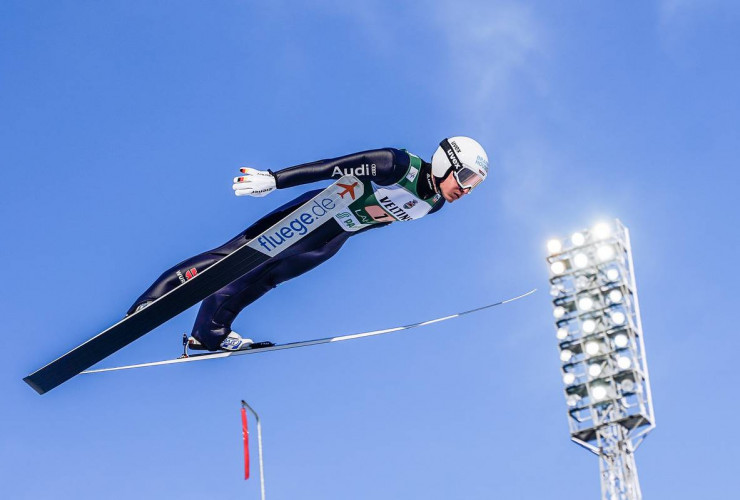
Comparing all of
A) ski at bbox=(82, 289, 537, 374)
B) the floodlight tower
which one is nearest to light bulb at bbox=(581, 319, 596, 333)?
the floodlight tower

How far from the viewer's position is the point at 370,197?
472 inches

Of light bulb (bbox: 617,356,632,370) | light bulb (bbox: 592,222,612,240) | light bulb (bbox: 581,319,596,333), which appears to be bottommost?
light bulb (bbox: 617,356,632,370)

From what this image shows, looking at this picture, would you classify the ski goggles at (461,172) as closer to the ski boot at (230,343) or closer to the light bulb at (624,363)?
the ski boot at (230,343)

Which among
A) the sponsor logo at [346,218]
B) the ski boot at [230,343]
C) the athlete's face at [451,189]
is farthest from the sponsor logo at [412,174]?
the ski boot at [230,343]

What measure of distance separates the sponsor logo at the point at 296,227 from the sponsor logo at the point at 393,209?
59 cm

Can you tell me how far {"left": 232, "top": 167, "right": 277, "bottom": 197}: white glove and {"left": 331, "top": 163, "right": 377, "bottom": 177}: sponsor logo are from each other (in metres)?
0.66

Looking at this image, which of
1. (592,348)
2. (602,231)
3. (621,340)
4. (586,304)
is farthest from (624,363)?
(602,231)

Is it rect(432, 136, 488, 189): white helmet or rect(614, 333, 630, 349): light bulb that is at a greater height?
rect(614, 333, 630, 349): light bulb

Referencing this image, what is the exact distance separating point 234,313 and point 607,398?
10055 mm

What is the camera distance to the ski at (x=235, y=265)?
11.6 meters

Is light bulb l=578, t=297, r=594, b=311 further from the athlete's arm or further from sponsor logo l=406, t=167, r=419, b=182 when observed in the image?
the athlete's arm

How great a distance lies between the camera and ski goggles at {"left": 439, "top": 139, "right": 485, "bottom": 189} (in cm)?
1176

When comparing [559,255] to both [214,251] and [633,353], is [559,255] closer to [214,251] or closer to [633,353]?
[633,353]

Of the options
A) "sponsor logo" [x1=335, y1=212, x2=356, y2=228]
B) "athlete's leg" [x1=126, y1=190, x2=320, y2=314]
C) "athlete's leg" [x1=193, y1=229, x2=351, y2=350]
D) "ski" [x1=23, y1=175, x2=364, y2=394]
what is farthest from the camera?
"athlete's leg" [x1=193, y1=229, x2=351, y2=350]
